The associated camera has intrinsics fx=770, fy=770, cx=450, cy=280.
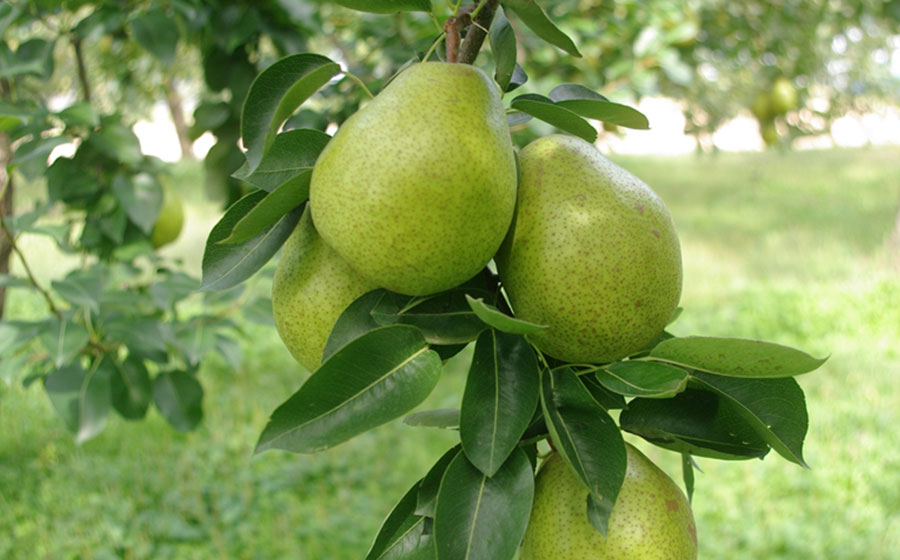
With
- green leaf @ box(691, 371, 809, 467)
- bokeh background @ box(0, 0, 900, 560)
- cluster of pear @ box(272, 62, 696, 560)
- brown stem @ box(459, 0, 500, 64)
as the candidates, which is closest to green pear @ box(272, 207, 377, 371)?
cluster of pear @ box(272, 62, 696, 560)

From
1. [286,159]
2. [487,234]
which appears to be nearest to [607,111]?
[487,234]

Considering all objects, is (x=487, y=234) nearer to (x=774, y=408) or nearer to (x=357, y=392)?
(x=357, y=392)

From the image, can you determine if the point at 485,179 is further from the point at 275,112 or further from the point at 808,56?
the point at 808,56

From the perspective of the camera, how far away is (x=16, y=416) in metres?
3.50

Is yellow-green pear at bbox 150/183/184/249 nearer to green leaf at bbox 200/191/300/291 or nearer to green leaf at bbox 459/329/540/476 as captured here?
green leaf at bbox 200/191/300/291

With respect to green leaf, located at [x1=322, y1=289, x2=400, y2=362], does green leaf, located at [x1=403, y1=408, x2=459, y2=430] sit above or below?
below

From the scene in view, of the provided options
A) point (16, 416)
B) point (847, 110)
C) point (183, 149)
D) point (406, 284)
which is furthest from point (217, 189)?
point (183, 149)

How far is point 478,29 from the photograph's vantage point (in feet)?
2.36

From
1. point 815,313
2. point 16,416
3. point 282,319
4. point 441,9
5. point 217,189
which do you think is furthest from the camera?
point 815,313

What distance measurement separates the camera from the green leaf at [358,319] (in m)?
0.67

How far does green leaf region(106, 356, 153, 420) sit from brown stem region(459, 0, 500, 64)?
1.34 meters

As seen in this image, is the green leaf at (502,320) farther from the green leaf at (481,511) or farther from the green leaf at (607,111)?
the green leaf at (607,111)

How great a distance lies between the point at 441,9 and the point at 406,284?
112 cm

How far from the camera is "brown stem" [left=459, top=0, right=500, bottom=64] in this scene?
715mm
